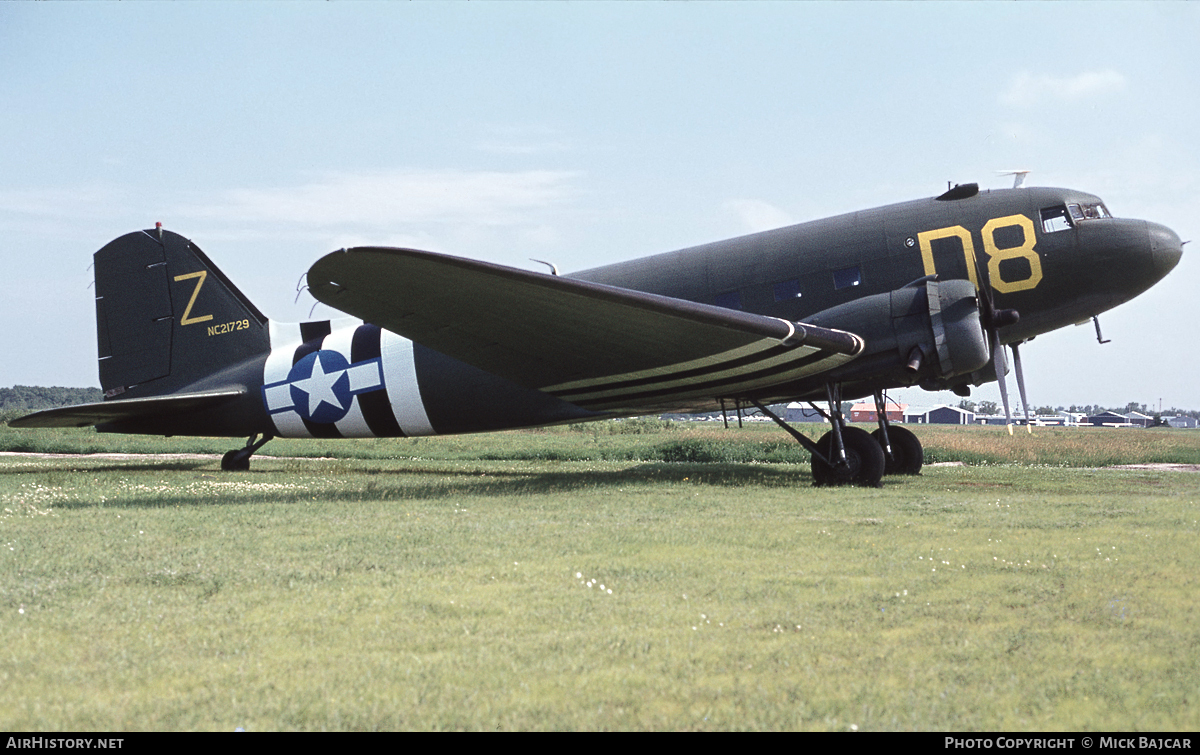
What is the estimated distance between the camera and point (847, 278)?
14.8 meters

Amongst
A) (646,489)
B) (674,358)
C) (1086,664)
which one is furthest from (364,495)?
(1086,664)

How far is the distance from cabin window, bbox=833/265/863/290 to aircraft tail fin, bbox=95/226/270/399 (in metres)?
12.0

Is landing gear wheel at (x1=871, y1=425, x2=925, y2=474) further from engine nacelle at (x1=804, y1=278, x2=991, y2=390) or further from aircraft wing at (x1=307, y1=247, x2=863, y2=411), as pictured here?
aircraft wing at (x1=307, y1=247, x2=863, y2=411)

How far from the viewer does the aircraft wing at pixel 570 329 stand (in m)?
11.5

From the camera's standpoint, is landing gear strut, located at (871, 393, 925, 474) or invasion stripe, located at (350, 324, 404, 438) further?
invasion stripe, located at (350, 324, 404, 438)

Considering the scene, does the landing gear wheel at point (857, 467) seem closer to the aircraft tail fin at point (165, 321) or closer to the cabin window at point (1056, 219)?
the cabin window at point (1056, 219)

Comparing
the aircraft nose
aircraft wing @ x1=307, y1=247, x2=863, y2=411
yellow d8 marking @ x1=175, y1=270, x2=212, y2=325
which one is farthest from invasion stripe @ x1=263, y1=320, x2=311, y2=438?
the aircraft nose

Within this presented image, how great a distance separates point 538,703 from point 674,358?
10.3 metres

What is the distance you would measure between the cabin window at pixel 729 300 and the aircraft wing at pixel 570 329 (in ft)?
4.56

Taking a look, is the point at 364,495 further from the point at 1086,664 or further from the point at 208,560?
the point at 1086,664

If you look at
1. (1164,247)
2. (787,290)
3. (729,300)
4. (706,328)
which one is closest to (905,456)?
(787,290)

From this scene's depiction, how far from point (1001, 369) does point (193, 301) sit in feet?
53.9

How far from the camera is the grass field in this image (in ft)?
12.3

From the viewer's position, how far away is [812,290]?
14930 mm
